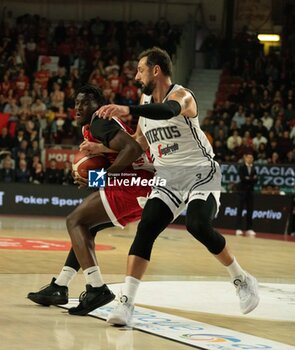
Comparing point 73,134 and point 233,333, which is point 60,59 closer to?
point 73,134

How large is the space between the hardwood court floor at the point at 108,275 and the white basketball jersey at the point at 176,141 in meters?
1.27

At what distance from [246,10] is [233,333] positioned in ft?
83.8

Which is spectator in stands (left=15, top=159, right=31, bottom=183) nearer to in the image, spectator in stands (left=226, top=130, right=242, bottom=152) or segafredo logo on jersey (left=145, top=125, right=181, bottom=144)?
spectator in stands (left=226, top=130, right=242, bottom=152)

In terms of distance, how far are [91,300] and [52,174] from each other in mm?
15346

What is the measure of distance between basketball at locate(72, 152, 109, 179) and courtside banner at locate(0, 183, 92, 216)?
1472 centimetres

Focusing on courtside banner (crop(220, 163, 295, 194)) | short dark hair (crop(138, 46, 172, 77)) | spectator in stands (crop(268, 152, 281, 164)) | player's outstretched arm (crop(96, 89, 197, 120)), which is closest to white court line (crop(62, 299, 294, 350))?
player's outstretched arm (crop(96, 89, 197, 120))

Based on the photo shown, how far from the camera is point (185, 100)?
6961mm

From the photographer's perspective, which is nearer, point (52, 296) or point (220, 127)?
point (52, 296)

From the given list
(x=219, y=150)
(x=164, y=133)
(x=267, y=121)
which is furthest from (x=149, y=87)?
(x=267, y=121)

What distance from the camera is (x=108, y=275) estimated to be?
10273mm

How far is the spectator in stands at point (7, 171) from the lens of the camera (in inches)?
875

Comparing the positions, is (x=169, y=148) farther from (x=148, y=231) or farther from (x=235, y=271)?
(x=235, y=271)

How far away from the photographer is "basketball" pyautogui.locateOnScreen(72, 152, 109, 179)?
24.6 feet

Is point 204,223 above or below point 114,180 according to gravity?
below
